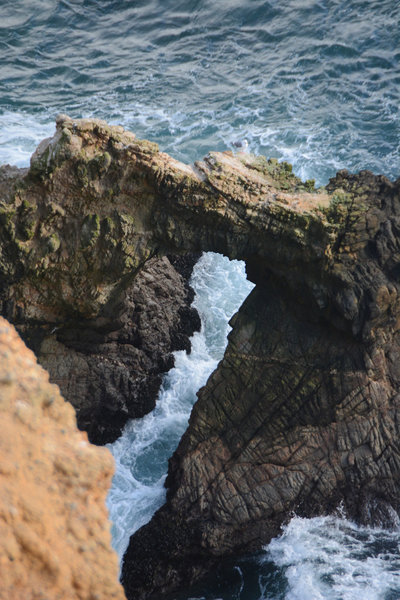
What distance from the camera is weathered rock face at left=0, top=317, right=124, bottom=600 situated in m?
6.05

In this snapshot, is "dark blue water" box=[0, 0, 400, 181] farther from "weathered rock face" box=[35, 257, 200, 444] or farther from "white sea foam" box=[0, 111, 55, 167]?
"weathered rock face" box=[35, 257, 200, 444]

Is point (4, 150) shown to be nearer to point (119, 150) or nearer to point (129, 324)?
point (129, 324)

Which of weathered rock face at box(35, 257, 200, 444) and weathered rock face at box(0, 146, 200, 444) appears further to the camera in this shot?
weathered rock face at box(35, 257, 200, 444)

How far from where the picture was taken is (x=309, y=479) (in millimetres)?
15633

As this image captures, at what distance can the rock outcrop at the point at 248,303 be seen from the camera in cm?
1496

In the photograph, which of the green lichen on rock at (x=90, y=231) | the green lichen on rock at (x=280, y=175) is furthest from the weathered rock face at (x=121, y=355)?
the green lichen on rock at (x=280, y=175)

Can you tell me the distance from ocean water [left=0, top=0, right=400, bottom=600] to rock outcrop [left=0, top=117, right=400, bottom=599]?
11.4 feet

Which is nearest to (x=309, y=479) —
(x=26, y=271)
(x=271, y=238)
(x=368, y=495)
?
(x=368, y=495)

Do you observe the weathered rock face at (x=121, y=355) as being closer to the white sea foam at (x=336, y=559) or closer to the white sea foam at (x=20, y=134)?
the white sea foam at (x=336, y=559)

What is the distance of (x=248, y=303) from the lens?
16.5 meters

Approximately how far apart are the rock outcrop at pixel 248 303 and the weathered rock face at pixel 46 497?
8544 millimetres

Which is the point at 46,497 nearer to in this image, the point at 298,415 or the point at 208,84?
the point at 298,415

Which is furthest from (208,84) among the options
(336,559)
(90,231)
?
(336,559)

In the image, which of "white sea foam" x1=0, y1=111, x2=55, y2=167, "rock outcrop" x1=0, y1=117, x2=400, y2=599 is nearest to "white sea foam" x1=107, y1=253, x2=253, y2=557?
"rock outcrop" x1=0, y1=117, x2=400, y2=599
